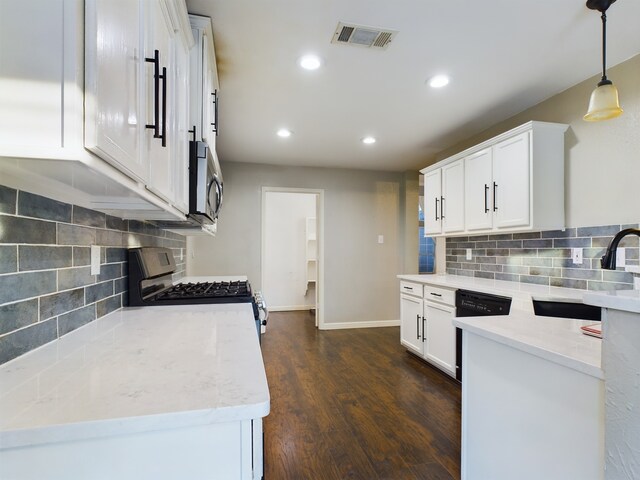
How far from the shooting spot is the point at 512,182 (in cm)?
267

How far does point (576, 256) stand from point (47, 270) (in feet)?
9.94

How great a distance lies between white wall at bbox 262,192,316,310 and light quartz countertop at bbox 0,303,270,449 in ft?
15.8

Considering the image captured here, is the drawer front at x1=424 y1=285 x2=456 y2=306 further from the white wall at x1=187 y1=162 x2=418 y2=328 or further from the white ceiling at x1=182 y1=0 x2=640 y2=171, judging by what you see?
the white wall at x1=187 y1=162 x2=418 y2=328

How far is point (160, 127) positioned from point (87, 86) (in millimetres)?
452

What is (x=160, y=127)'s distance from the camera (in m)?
1.04

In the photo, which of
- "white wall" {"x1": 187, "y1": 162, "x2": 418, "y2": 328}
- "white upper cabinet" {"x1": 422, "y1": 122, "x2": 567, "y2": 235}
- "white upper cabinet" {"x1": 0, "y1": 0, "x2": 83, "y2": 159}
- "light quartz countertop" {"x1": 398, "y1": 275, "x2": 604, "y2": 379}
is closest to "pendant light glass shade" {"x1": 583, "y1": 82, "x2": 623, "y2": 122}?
"white upper cabinet" {"x1": 422, "y1": 122, "x2": 567, "y2": 235}

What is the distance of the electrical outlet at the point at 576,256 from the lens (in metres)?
2.41

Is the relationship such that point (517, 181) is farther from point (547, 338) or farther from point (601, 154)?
point (547, 338)

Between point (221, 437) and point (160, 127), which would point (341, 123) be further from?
point (221, 437)

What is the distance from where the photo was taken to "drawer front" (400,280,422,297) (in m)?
3.41

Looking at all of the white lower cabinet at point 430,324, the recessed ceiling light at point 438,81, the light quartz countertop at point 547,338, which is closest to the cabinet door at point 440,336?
the white lower cabinet at point 430,324

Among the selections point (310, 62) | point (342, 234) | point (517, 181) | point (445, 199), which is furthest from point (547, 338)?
point (342, 234)

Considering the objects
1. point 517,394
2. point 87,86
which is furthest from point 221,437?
point 517,394

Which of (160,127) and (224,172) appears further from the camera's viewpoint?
(224,172)
